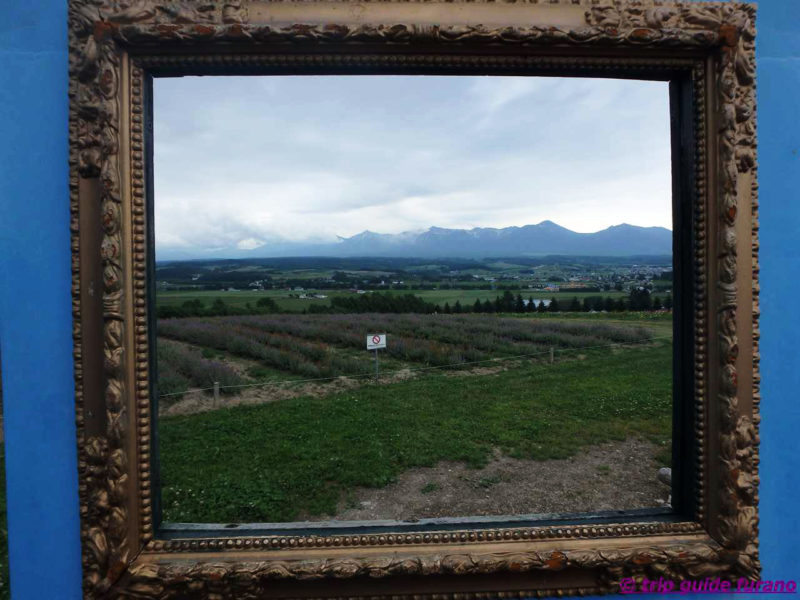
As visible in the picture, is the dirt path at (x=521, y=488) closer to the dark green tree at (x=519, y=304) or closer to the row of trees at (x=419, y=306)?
the row of trees at (x=419, y=306)

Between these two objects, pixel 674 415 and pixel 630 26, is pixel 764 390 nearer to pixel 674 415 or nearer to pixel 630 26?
pixel 674 415

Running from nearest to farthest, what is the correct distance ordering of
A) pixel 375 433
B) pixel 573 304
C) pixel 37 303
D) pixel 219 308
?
pixel 37 303 < pixel 573 304 < pixel 219 308 < pixel 375 433

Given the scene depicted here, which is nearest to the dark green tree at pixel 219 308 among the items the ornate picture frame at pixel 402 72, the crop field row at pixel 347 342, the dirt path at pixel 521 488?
the crop field row at pixel 347 342

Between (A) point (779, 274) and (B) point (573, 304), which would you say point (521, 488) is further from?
(A) point (779, 274)

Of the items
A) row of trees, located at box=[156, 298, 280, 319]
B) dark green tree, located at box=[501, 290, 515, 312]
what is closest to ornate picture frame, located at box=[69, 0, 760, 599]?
row of trees, located at box=[156, 298, 280, 319]

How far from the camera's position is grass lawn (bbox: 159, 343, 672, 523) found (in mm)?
3197

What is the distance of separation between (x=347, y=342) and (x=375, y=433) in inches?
116

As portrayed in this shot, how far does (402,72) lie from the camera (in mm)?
1139

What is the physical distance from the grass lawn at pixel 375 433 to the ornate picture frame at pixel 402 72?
1.52 meters

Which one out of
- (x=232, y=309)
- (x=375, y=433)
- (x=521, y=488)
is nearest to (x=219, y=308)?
(x=232, y=309)

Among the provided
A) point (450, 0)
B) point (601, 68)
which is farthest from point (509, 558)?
point (450, 0)

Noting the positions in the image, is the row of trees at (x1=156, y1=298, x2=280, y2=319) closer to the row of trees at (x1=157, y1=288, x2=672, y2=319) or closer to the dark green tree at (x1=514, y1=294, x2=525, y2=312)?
the row of trees at (x1=157, y1=288, x2=672, y2=319)

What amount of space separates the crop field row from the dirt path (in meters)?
1.34

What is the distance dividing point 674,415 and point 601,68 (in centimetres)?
106
